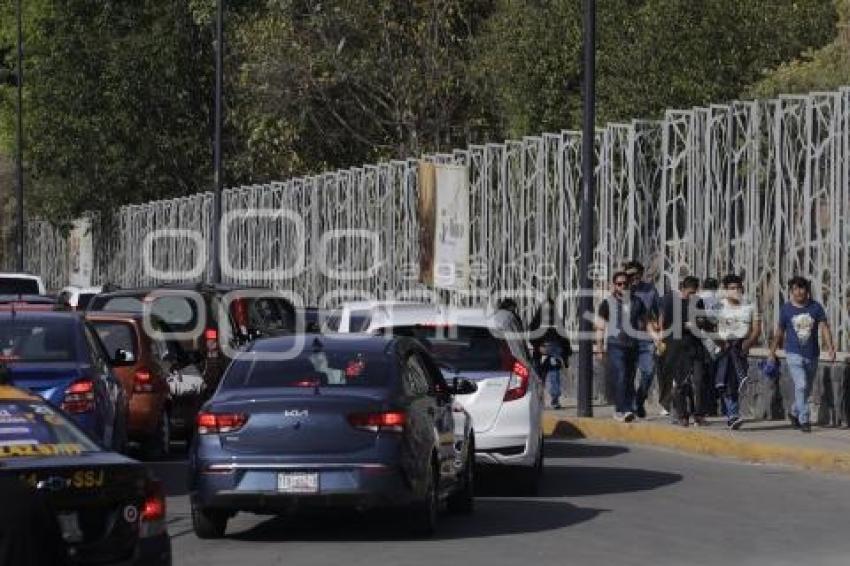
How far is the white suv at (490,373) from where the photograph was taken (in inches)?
704

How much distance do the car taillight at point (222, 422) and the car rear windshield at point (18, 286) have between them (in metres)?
17.7

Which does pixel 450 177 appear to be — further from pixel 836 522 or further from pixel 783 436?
pixel 836 522

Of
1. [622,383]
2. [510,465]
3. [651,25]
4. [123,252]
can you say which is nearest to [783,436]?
[622,383]

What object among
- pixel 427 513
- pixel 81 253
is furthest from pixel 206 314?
pixel 81 253

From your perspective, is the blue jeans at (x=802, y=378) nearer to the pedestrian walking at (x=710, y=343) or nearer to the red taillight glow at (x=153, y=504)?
the pedestrian walking at (x=710, y=343)

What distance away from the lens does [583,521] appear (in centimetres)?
1602

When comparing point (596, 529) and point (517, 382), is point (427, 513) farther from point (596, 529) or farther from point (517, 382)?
point (517, 382)

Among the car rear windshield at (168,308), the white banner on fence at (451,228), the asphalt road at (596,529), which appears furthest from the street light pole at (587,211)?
the white banner on fence at (451,228)

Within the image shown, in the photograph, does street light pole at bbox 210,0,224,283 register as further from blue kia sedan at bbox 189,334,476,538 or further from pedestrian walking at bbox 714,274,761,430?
blue kia sedan at bbox 189,334,476,538

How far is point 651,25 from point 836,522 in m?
26.3

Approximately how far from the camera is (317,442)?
46.7ft

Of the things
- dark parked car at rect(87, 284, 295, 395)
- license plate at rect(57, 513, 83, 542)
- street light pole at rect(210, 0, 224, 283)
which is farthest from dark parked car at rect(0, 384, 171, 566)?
street light pole at rect(210, 0, 224, 283)

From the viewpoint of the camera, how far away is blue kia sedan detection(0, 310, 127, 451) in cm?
1727

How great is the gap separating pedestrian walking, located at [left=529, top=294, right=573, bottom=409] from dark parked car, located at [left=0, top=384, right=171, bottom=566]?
59.8 feet
